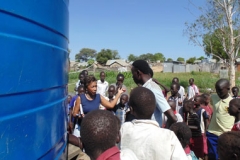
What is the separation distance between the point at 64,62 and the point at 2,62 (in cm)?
58

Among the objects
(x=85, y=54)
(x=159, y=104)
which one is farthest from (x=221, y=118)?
(x=85, y=54)

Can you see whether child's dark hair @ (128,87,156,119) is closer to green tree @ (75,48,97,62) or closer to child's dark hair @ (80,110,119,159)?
child's dark hair @ (80,110,119,159)

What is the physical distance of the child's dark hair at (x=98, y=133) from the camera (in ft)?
4.39

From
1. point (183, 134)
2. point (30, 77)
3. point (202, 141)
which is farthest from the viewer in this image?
point (202, 141)

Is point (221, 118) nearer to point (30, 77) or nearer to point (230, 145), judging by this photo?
point (230, 145)

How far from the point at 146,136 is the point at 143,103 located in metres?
0.26

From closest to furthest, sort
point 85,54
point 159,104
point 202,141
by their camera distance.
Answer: point 159,104 → point 202,141 → point 85,54

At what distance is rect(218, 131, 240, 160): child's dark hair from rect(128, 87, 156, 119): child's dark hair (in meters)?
0.53

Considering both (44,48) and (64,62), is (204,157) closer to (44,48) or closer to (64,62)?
(64,62)

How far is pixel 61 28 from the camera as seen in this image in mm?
1439

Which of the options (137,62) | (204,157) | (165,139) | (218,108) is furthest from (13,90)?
(204,157)

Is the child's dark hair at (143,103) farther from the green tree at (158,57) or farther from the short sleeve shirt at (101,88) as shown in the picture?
the green tree at (158,57)

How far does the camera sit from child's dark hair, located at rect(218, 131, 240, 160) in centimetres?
164

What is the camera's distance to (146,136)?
176cm
